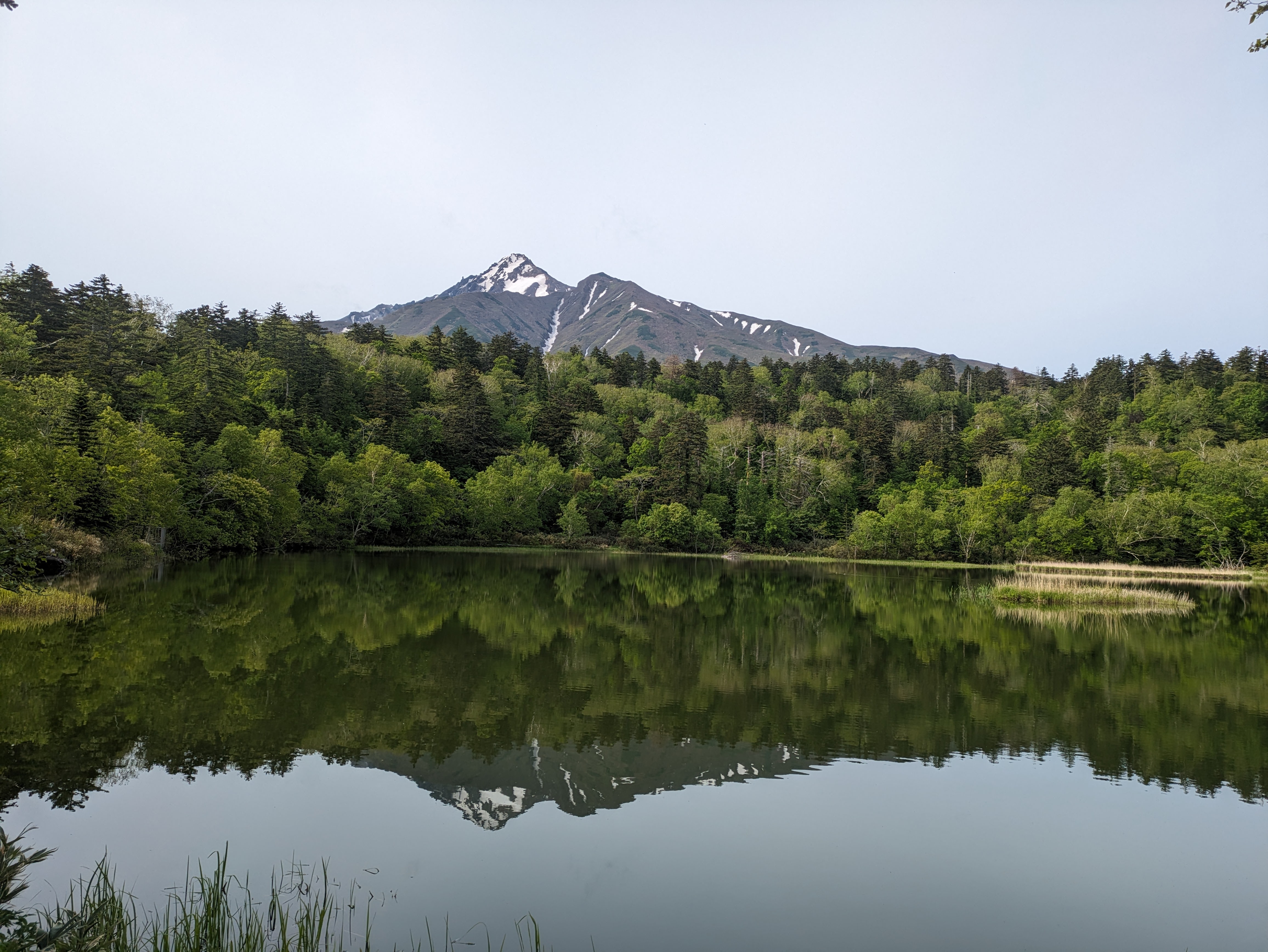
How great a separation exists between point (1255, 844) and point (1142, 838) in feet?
4.11

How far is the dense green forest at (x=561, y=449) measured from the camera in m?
42.6

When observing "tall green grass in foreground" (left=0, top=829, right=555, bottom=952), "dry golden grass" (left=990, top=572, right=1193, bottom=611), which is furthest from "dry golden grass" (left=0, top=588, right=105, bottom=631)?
"dry golden grass" (left=990, top=572, right=1193, bottom=611)

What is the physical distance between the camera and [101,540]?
34.2 m

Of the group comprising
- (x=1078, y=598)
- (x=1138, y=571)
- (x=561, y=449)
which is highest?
(x=561, y=449)

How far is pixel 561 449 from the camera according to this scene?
89250 millimetres

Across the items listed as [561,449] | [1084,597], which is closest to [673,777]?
[1084,597]

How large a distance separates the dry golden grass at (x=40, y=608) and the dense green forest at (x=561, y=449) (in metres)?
2.21

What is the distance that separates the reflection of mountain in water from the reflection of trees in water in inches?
13.8

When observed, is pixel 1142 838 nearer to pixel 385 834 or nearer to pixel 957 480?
pixel 385 834

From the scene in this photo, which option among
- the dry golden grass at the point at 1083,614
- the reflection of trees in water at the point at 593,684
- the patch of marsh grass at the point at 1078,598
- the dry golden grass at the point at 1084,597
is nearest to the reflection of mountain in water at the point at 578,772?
the reflection of trees in water at the point at 593,684

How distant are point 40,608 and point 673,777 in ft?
65.6

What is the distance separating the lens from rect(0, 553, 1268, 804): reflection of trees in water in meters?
11.2

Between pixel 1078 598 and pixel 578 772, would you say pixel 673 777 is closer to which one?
pixel 578 772

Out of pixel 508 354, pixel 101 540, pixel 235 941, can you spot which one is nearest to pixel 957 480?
pixel 508 354
